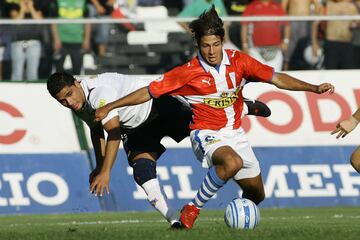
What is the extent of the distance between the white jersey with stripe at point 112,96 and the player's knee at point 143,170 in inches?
16.1

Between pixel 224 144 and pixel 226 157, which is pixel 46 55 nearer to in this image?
pixel 224 144

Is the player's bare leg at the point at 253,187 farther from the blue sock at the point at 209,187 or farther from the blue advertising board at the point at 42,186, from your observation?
the blue advertising board at the point at 42,186

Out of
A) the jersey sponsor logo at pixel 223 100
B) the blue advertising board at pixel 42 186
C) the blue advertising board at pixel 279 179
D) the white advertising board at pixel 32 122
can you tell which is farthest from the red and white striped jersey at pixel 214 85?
the white advertising board at pixel 32 122

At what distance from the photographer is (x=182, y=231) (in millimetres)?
11539

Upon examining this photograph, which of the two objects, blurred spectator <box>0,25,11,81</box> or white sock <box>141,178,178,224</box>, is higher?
white sock <box>141,178,178,224</box>

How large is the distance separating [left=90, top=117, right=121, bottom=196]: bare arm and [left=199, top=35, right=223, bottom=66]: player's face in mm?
1134

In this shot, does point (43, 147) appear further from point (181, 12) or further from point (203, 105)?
point (203, 105)

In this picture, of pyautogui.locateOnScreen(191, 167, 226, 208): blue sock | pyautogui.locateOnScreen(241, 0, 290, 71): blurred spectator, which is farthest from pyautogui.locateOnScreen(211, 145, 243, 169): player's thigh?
pyautogui.locateOnScreen(241, 0, 290, 71): blurred spectator

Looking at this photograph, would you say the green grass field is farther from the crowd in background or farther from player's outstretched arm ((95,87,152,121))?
the crowd in background

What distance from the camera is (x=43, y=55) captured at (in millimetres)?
17781

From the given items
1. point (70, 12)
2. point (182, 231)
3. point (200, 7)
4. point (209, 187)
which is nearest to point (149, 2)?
point (200, 7)

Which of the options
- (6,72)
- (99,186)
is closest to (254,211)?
(99,186)

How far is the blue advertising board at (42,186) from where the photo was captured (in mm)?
17500

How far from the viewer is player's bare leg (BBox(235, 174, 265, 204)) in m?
12.6
